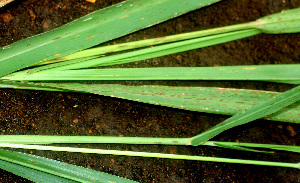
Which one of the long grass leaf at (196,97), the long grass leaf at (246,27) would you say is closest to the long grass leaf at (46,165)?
the long grass leaf at (196,97)

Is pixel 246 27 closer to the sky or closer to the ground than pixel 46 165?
closer to the sky

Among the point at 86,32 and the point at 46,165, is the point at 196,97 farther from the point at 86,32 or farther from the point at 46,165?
the point at 46,165

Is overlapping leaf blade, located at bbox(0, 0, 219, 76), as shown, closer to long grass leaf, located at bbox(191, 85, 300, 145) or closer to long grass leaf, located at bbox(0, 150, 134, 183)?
long grass leaf, located at bbox(0, 150, 134, 183)

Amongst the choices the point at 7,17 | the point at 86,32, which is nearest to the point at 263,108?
the point at 86,32

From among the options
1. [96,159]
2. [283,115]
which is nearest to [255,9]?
[283,115]

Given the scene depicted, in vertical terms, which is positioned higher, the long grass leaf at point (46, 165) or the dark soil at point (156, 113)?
the dark soil at point (156, 113)

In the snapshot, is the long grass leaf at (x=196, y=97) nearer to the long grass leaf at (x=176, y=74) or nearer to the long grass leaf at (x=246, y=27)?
the long grass leaf at (x=176, y=74)

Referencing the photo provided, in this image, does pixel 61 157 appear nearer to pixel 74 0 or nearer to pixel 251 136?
pixel 74 0

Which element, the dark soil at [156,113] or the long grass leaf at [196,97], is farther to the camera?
the dark soil at [156,113]
